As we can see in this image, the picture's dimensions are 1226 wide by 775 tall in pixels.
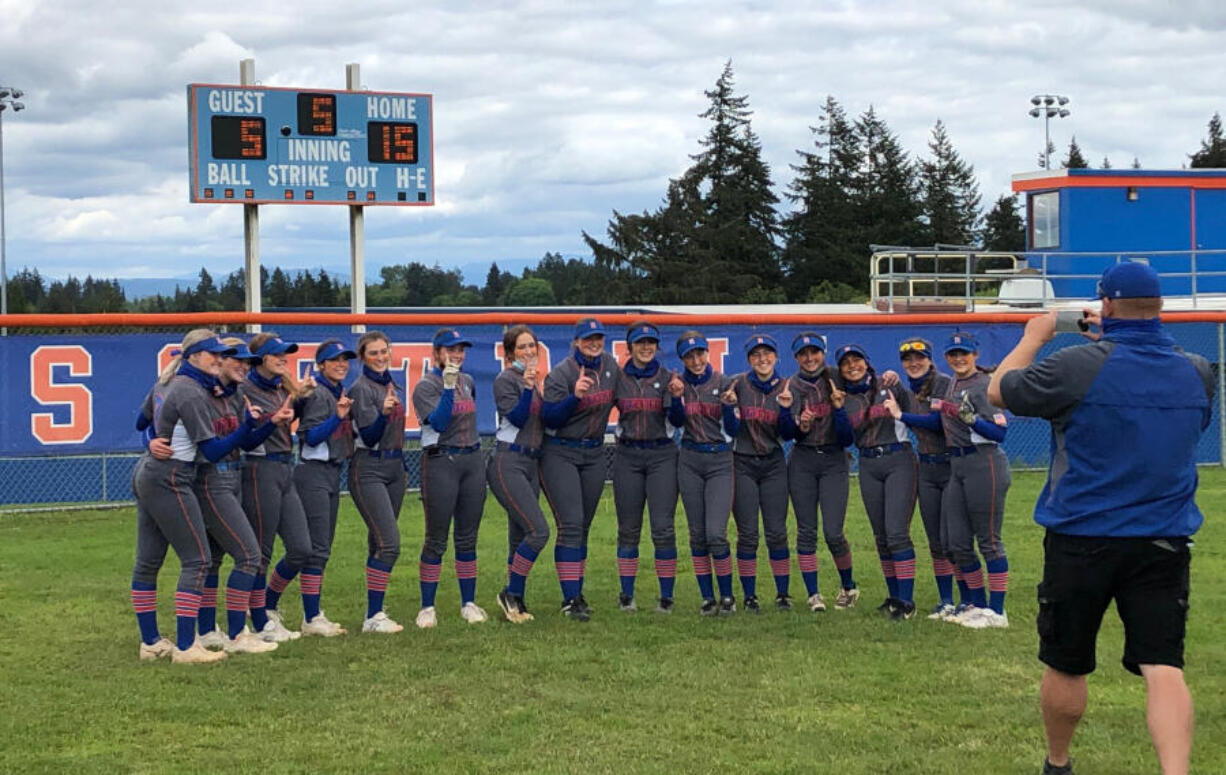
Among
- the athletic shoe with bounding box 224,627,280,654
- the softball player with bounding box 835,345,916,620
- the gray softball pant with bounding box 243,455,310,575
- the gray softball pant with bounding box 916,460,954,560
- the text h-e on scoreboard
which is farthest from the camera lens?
the text h-e on scoreboard

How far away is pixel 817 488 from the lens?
9.75m

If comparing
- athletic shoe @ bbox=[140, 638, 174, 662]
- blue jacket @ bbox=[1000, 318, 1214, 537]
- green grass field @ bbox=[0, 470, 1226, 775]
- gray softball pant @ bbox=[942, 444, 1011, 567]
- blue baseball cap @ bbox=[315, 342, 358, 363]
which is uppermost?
blue baseball cap @ bbox=[315, 342, 358, 363]

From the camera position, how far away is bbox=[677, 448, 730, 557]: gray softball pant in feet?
31.3

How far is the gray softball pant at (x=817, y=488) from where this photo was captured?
9.66m

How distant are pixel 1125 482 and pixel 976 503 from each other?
146 inches

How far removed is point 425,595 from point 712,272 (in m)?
54.7

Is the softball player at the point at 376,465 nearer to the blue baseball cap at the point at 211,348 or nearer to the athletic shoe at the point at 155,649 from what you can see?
the blue baseball cap at the point at 211,348

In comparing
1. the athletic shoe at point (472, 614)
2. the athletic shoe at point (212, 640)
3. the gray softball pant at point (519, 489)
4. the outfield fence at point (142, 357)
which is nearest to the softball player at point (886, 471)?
the gray softball pant at point (519, 489)

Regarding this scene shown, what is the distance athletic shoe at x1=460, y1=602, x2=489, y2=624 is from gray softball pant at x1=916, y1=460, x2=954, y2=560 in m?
2.97

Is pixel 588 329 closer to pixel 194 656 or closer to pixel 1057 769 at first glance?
pixel 194 656

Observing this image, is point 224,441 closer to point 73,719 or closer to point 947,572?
point 73,719

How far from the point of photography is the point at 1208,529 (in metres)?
12.8

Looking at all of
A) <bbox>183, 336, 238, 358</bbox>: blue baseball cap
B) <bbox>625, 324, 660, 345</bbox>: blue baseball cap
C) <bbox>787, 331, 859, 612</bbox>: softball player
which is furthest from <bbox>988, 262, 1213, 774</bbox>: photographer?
<bbox>183, 336, 238, 358</bbox>: blue baseball cap

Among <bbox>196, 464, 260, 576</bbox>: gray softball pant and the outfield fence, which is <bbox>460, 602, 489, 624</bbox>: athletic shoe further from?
the outfield fence
